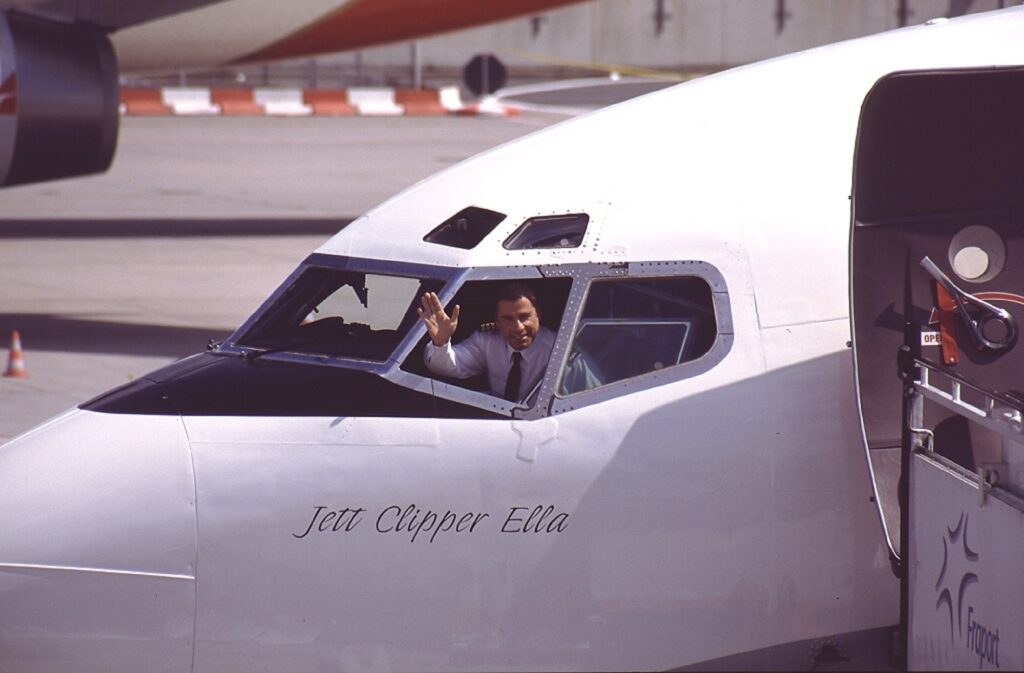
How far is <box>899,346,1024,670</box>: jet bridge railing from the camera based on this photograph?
5.85 m

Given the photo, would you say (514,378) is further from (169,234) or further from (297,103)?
(297,103)

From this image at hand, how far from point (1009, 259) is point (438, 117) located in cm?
5113

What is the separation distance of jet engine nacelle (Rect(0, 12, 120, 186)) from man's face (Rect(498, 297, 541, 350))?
11470 mm

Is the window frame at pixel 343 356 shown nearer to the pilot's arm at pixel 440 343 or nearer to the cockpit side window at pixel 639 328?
the pilot's arm at pixel 440 343

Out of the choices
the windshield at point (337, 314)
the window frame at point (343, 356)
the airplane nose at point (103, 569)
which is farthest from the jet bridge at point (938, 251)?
the airplane nose at point (103, 569)

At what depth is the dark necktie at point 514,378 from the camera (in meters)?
7.04

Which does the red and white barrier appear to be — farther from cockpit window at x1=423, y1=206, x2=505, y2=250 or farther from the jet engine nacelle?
cockpit window at x1=423, y1=206, x2=505, y2=250

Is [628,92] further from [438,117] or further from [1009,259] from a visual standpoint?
[438,117]

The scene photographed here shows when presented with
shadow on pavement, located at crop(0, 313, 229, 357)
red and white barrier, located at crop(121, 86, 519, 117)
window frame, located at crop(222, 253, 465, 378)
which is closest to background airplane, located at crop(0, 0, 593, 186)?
shadow on pavement, located at crop(0, 313, 229, 357)

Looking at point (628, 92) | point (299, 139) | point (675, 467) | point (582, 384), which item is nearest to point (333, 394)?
point (582, 384)

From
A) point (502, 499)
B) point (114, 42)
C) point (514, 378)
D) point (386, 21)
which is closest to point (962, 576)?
point (502, 499)

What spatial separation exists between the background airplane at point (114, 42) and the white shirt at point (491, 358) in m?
11.4

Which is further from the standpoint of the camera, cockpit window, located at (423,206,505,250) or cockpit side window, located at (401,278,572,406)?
cockpit window, located at (423,206,505,250)

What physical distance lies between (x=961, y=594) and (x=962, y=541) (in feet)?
0.70
